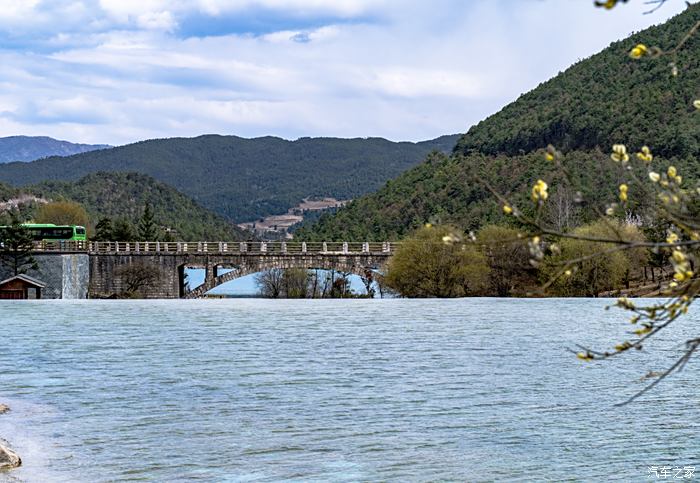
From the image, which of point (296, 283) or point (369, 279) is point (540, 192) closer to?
point (369, 279)

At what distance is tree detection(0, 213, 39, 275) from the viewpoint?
75.0 metres

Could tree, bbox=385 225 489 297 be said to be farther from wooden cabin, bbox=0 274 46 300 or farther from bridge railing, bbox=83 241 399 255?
wooden cabin, bbox=0 274 46 300

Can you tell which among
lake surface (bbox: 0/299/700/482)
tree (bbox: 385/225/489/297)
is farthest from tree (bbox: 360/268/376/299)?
lake surface (bbox: 0/299/700/482)

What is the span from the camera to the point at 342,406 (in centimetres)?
2311

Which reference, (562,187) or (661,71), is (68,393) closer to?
(562,187)

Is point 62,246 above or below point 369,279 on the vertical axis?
above

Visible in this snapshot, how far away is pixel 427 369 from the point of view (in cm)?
3048

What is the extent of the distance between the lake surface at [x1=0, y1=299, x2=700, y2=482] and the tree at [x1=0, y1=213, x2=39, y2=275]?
31133mm

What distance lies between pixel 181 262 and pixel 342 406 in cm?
6086

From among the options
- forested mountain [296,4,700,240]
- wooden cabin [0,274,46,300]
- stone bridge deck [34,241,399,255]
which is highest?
forested mountain [296,4,700,240]

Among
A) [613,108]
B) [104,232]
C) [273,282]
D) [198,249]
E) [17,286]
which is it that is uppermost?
[613,108]

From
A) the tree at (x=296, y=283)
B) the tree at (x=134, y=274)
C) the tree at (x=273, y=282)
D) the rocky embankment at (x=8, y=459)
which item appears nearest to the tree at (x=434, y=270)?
the tree at (x=296, y=283)

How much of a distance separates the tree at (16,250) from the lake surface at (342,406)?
31133 mm

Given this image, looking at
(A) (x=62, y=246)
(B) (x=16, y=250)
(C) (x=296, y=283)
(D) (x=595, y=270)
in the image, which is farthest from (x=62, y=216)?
(D) (x=595, y=270)
